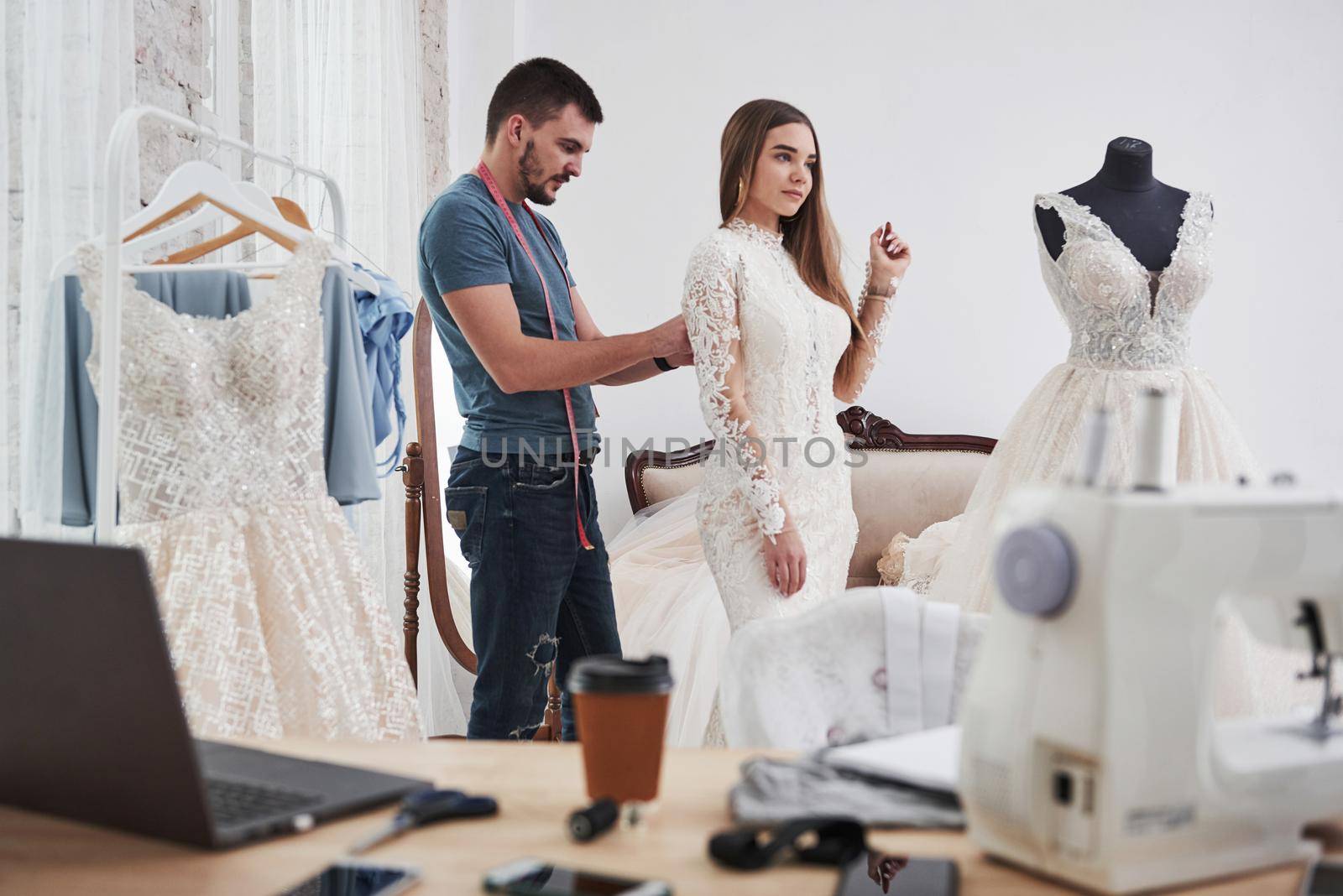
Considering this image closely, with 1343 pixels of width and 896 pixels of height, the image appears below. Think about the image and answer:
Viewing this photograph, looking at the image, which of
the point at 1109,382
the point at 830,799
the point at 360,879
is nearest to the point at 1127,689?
the point at 830,799

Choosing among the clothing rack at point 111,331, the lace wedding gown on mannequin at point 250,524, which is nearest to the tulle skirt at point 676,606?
the lace wedding gown on mannequin at point 250,524

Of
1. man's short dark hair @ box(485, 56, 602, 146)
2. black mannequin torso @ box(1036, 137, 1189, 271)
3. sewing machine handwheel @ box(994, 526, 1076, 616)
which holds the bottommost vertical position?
sewing machine handwheel @ box(994, 526, 1076, 616)

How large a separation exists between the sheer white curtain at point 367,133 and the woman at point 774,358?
3.88 ft

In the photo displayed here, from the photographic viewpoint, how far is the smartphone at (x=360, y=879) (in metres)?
0.73

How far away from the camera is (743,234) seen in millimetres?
2107

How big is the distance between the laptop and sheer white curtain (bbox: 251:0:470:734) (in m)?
2.09

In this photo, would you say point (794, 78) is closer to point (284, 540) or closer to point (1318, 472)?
point (1318, 472)

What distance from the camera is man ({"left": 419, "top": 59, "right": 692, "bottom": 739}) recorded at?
213cm

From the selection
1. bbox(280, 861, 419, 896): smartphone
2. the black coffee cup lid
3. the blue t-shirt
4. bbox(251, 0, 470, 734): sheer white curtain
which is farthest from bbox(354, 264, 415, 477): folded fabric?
the black coffee cup lid

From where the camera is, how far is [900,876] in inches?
43.3

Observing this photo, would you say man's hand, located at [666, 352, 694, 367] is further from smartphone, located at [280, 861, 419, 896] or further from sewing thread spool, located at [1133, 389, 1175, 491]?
sewing thread spool, located at [1133, 389, 1175, 491]

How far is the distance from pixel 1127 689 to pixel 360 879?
0.78m

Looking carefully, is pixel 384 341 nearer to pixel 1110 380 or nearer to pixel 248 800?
pixel 248 800

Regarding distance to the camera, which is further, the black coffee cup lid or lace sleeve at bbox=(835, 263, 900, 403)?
lace sleeve at bbox=(835, 263, 900, 403)
